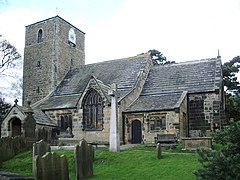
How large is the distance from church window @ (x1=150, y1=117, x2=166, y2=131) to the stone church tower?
1406 centimetres

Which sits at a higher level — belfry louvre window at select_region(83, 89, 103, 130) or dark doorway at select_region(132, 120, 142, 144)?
belfry louvre window at select_region(83, 89, 103, 130)

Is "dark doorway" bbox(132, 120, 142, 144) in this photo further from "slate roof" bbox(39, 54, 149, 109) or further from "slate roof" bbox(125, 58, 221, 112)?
"slate roof" bbox(39, 54, 149, 109)

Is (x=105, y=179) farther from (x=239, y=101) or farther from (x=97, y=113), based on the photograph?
(x=97, y=113)

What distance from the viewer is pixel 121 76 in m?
33.3

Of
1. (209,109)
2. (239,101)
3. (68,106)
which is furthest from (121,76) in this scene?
(239,101)

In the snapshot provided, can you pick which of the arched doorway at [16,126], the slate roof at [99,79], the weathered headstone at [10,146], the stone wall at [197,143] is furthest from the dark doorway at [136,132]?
the arched doorway at [16,126]

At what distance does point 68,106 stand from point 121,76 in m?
5.92

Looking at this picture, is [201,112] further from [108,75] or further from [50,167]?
[50,167]

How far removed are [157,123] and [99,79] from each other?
9.35 m

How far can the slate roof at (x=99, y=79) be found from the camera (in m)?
32.1

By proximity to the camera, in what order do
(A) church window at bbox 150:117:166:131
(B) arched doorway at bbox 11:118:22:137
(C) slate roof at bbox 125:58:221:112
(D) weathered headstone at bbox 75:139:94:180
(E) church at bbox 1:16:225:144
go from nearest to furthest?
(D) weathered headstone at bbox 75:139:94:180, (A) church window at bbox 150:117:166:131, (E) church at bbox 1:16:225:144, (C) slate roof at bbox 125:58:221:112, (B) arched doorway at bbox 11:118:22:137

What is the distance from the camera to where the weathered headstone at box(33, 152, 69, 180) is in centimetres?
1121

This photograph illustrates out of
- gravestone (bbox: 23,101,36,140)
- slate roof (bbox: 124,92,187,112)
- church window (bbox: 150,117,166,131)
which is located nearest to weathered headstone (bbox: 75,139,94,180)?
gravestone (bbox: 23,101,36,140)

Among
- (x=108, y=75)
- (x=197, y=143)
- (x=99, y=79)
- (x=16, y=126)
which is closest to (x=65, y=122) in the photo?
(x=16, y=126)
